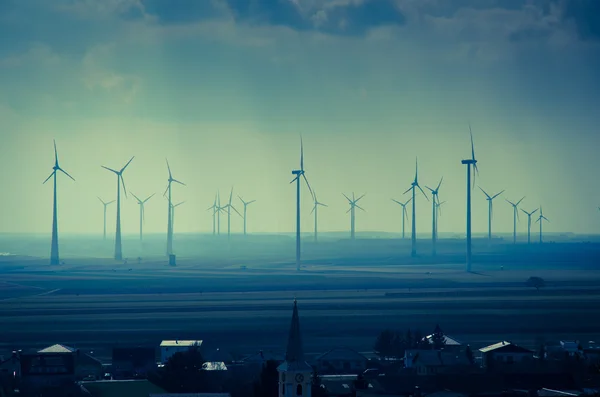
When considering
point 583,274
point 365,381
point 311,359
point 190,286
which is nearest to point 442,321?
point 311,359

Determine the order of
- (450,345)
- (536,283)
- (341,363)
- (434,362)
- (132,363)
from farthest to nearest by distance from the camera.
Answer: (536,283), (450,345), (341,363), (132,363), (434,362)

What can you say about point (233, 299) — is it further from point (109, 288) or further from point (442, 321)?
point (442, 321)

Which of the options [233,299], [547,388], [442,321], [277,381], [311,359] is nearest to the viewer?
[277,381]

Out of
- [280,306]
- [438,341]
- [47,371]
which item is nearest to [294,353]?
[47,371]

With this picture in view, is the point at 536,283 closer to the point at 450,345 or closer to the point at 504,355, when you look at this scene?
the point at 450,345

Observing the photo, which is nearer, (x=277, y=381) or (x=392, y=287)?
(x=277, y=381)

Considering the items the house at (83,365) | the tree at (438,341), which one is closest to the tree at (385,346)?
the tree at (438,341)

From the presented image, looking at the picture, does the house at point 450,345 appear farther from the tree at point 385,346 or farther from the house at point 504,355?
the house at point 504,355
